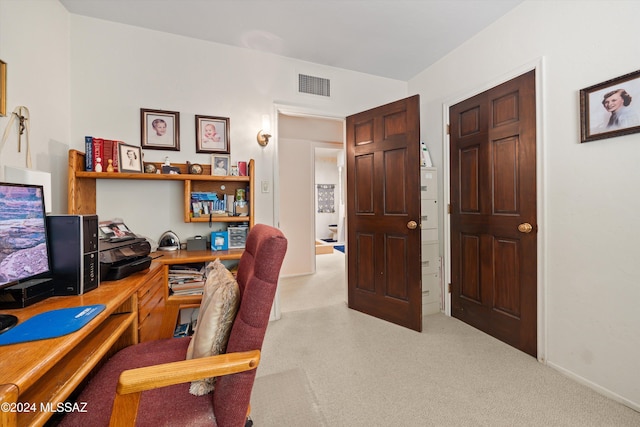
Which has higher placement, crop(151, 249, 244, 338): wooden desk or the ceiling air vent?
the ceiling air vent

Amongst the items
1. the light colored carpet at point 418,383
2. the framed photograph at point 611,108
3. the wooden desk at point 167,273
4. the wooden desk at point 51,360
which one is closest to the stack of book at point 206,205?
the wooden desk at point 167,273

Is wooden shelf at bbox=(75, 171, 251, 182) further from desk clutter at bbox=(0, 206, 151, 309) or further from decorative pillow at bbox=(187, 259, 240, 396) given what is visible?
decorative pillow at bbox=(187, 259, 240, 396)

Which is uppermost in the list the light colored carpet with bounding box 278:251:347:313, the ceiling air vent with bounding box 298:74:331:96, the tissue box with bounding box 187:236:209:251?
the ceiling air vent with bounding box 298:74:331:96

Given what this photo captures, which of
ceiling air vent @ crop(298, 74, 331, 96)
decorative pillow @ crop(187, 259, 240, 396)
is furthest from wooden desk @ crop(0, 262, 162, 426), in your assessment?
ceiling air vent @ crop(298, 74, 331, 96)

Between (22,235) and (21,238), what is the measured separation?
0.01 m

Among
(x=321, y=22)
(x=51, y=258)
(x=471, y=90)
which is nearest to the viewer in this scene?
(x=51, y=258)

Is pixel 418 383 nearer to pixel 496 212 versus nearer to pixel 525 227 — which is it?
pixel 525 227

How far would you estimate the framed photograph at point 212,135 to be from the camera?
8.20 ft

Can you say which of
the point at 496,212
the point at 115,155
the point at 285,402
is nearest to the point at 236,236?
the point at 115,155

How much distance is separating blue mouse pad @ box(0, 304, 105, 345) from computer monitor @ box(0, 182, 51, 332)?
0.05m

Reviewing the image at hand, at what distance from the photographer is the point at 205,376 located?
0.80m

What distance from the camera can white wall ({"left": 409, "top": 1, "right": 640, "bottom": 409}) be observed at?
5.16ft

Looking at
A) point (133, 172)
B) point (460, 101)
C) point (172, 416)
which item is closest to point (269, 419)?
point (172, 416)

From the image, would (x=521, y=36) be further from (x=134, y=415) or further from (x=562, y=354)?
(x=134, y=415)
